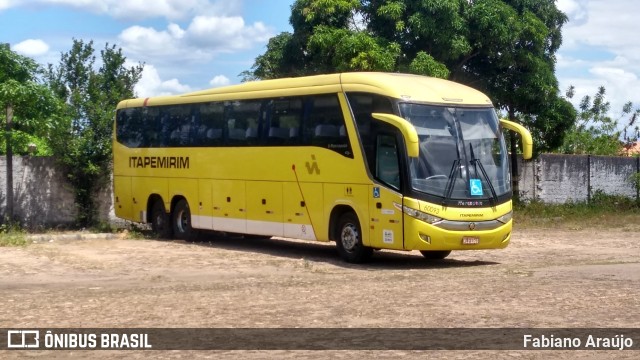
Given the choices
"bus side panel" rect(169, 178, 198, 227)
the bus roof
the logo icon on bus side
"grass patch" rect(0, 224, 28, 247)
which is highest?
the bus roof

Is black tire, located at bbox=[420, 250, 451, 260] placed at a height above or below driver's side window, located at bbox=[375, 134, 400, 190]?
below

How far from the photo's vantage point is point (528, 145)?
61.5ft

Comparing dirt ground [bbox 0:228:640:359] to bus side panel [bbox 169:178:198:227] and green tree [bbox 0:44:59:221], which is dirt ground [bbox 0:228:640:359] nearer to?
bus side panel [bbox 169:178:198:227]

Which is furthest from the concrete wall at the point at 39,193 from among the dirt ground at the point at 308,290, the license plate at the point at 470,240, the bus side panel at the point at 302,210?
the license plate at the point at 470,240

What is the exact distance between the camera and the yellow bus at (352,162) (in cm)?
1728

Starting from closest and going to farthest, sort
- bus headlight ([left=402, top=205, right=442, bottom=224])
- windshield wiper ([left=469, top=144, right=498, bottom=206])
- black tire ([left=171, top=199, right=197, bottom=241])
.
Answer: bus headlight ([left=402, top=205, right=442, bottom=224]) → windshield wiper ([left=469, top=144, right=498, bottom=206]) → black tire ([left=171, top=199, right=197, bottom=241])

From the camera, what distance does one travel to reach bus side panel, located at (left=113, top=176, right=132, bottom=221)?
82.9ft

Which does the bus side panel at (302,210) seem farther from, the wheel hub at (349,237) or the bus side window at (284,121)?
the bus side window at (284,121)

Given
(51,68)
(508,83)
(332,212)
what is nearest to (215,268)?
(332,212)

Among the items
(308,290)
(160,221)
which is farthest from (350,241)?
(160,221)

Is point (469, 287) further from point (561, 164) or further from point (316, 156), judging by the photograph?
point (561, 164)

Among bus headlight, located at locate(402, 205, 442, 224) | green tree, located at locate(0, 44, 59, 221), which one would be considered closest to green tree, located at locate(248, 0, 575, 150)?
green tree, located at locate(0, 44, 59, 221)

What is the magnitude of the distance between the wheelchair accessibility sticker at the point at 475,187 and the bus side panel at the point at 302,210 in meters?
3.02

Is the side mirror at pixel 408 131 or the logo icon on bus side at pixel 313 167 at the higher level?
the side mirror at pixel 408 131
